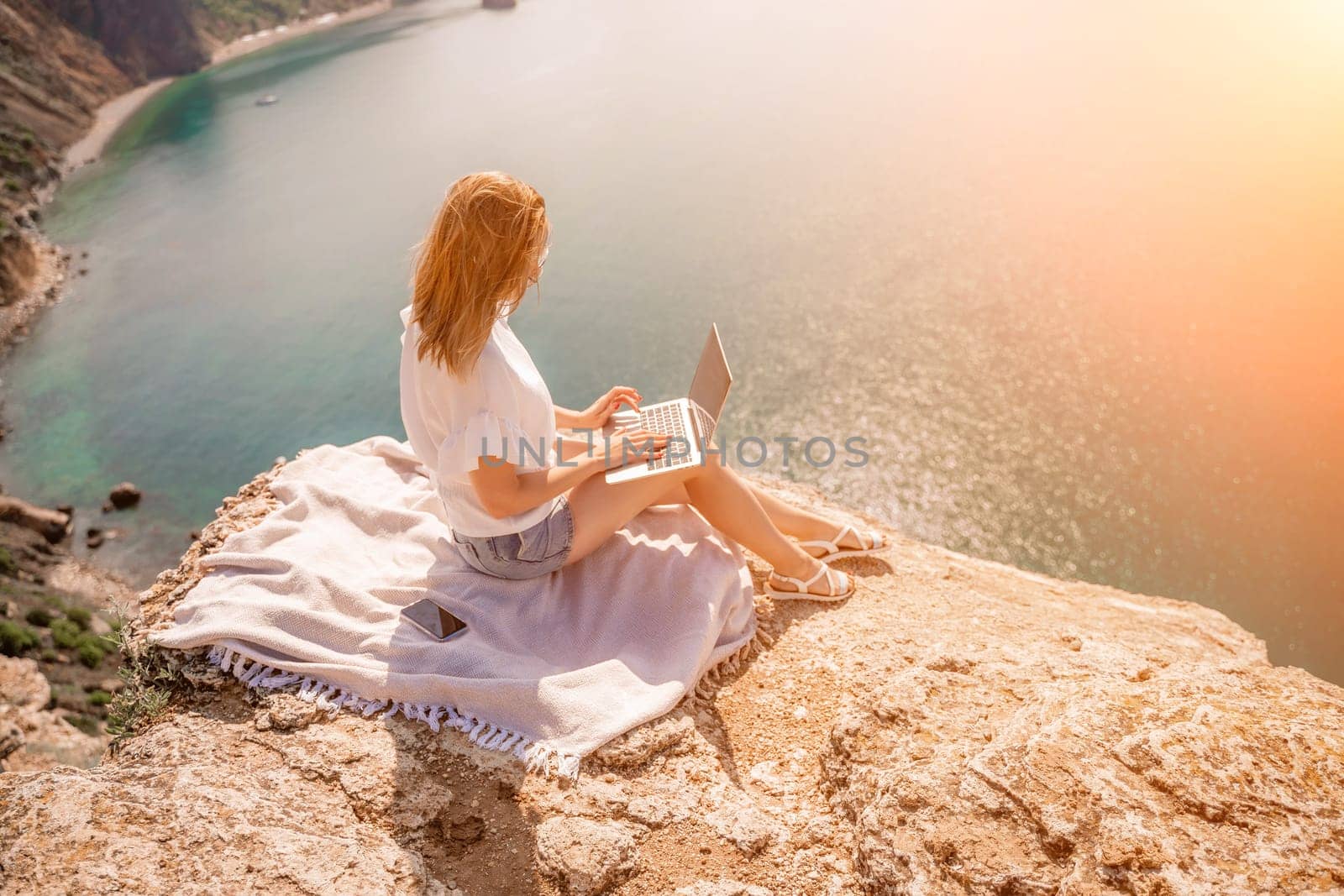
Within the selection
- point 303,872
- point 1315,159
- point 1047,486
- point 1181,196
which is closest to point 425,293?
point 303,872

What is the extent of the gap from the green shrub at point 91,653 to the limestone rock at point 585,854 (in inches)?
472

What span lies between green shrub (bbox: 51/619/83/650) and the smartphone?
11.3 metres

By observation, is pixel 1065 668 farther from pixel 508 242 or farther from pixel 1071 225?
pixel 1071 225

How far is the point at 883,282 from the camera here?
1589cm

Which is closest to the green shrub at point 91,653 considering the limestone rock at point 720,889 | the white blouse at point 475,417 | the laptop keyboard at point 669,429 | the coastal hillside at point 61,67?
the white blouse at point 475,417

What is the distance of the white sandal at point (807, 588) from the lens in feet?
15.8

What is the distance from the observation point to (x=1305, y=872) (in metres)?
2.48

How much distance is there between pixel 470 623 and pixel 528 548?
0.48 m

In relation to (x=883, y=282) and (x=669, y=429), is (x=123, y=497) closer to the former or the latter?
(x=883, y=282)

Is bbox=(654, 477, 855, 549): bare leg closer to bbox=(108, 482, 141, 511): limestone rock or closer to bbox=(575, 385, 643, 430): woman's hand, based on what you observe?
bbox=(575, 385, 643, 430): woman's hand

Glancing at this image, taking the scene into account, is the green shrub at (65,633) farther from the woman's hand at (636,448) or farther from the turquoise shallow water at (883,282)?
the woman's hand at (636,448)

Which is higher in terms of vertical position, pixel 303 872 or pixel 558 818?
pixel 303 872

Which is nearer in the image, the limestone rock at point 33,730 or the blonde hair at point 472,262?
the blonde hair at point 472,262

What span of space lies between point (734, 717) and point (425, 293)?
248 centimetres
